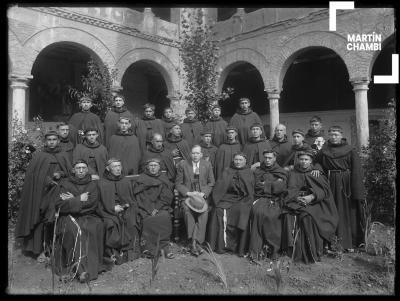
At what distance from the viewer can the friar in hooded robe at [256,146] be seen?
6293 mm

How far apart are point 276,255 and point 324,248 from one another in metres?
0.87

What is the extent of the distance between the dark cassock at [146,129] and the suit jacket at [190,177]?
135 cm

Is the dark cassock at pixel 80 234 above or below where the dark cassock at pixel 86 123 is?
below

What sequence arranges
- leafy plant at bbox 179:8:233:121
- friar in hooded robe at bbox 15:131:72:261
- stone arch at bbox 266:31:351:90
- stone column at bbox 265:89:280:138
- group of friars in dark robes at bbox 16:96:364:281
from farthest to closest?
stone column at bbox 265:89:280:138, stone arch at bbox 266:31:351:90, leafy plant at bbox 179:8:233:121, friar in hooded robe at bbox 15:131:72:261, group of friars in dark robes at bbox 16:96:364:281

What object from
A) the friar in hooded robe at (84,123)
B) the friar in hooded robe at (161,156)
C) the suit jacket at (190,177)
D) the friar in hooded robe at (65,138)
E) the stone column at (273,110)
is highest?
the stone column at (273,110)

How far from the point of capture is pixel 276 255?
5055 mm

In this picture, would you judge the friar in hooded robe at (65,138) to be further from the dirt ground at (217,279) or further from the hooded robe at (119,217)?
the dirt ground at (217,279)

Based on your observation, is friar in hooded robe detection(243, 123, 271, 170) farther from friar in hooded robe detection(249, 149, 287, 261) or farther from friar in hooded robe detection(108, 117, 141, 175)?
friar in hooded robe detection(108, 117, 141, 175)

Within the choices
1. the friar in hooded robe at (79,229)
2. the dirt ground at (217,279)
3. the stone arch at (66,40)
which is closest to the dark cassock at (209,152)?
the dirt ground at (217,279)

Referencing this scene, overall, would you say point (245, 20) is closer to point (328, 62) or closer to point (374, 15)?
point (328, 62)

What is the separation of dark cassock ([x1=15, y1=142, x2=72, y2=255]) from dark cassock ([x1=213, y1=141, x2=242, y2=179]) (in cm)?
264

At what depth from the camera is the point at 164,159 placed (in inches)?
247

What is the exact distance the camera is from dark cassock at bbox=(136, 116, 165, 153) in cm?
707

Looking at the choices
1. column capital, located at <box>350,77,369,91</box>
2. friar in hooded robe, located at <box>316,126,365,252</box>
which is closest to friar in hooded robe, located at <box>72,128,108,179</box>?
friar in hooded robe, located at <box>316,126,365,252</box>
